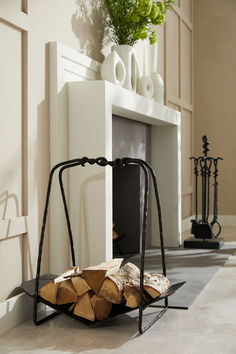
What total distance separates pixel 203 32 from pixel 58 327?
5.30m

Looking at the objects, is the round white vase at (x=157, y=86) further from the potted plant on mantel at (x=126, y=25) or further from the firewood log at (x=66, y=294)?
the firewood log at (x=66, y=294)

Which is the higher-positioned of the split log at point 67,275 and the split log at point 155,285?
the split log at point 67,275

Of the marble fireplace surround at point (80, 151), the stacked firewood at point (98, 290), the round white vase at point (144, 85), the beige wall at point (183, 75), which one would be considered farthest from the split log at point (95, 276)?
the beige wall at point (183, 75)

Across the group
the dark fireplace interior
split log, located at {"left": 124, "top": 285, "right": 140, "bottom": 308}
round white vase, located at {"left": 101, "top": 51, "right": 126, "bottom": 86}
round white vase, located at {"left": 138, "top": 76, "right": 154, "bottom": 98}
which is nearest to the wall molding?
split log, located at {"left": 124, "top": 285, "right": 140, "bottom": 308}

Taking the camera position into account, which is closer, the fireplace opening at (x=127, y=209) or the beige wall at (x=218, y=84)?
the fireplace opening at (x=127, y=209)

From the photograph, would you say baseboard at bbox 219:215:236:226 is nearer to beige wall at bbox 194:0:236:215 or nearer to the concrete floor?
beige wall at bbox 194:0:236:215

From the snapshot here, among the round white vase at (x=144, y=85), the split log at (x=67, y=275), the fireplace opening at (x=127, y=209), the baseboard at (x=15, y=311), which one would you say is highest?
A: the round white vase at (x=144, y=85)

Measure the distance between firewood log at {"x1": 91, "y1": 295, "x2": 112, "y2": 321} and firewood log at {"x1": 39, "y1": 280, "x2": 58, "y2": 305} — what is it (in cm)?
19

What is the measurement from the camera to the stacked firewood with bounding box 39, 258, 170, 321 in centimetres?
240

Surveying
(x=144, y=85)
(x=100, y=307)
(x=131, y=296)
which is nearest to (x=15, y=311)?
(x=100, y=307)

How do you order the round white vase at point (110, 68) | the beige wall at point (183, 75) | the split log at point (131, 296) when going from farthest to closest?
the beige wall at point (183, 75), the round white vase at point (110, 68), the split log at point (131, 296)

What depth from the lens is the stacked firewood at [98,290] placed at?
7.88 ft

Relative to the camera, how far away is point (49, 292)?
2.49 m

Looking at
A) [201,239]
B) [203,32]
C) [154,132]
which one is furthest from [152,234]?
[203,32]
